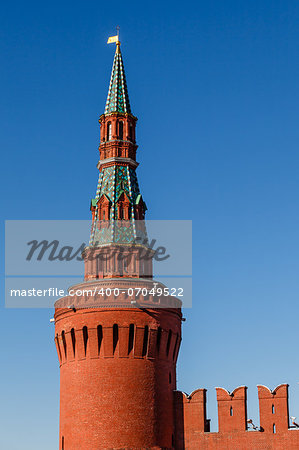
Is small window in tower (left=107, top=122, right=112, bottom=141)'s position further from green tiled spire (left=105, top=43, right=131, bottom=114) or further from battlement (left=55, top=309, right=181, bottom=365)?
battlement (left=55, top=309, right=181, bottom=365)

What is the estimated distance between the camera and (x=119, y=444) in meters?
38.9

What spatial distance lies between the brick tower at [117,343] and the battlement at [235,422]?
0.76 m

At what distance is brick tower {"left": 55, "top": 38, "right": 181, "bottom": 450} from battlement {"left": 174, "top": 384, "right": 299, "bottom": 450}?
0.76 meters

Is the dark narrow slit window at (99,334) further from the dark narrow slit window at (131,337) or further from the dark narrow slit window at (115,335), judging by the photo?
the dark narrow slit window at (131,337)

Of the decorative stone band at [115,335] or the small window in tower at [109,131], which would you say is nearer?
the decorative stone band at [115,335]

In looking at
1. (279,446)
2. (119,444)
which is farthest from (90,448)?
(279,446)

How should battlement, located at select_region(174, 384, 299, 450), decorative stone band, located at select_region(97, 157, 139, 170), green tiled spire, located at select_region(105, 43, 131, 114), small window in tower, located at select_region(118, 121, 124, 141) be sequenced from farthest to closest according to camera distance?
green tiled spire, located at select_region(105, 43, 131, 114) → small window in tower, located at select_region(118, 121, 124, 141) → decorative stone band, located at select_region(97, 157, 139, 170) → battlement, located at select_region(174, 384, 299, 450)

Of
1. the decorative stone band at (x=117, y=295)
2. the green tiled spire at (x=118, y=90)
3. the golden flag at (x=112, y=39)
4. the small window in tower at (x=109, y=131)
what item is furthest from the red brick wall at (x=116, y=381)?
the golden flag at (x=112, y=39)

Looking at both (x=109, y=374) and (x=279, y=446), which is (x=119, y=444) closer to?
(x=109, y=374)

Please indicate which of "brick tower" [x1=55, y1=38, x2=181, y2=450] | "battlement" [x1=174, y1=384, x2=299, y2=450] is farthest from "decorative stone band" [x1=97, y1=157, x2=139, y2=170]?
"battlement" [x1=174, y1=384, x2=299, y2=450]

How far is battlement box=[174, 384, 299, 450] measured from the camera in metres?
39.1

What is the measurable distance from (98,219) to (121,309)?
6406mm

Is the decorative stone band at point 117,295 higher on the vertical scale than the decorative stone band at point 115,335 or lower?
higher

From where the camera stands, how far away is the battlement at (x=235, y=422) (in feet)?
128
